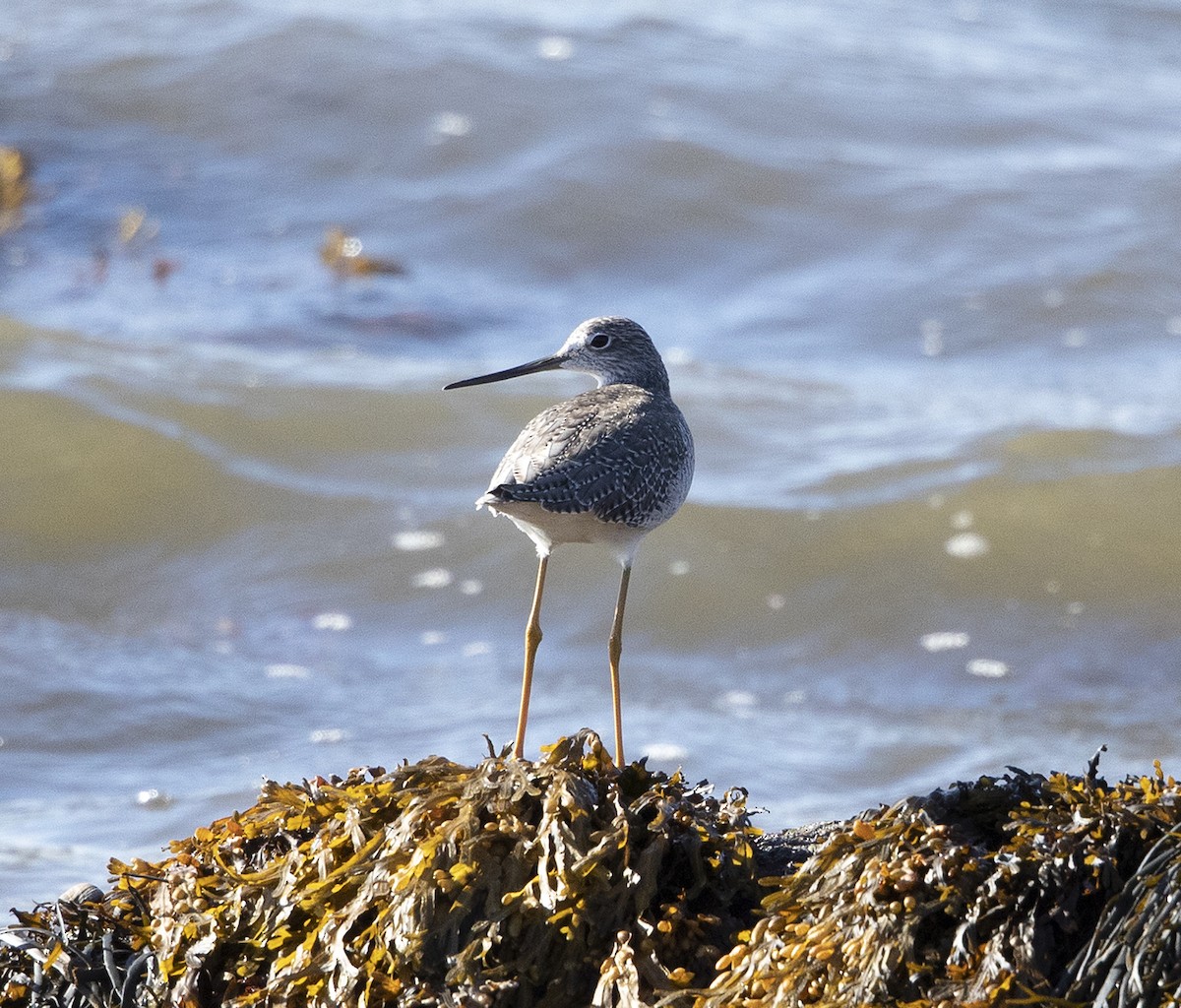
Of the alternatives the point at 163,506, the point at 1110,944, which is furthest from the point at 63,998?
the point at 163,506

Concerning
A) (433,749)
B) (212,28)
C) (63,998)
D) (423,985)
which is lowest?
(433,749)

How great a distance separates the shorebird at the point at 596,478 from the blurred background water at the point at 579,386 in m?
1.85

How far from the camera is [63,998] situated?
11.3 ft

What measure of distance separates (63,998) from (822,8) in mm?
15917

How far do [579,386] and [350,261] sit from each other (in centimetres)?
292

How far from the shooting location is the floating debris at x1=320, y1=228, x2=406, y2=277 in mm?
12523

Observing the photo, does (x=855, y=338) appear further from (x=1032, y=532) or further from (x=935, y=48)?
(x=935, y=48)

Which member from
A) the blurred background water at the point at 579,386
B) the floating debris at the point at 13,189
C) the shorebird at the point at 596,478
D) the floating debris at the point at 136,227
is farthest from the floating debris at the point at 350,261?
the shorebird at the point at 596,478

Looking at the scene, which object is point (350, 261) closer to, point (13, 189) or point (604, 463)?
point (13, 189)

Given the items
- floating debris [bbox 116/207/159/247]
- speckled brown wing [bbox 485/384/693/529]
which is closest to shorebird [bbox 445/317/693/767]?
speckled brown wing [bbox 485/384/693/529]

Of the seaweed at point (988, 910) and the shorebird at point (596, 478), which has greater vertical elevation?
the shorebird at point (596, 478)

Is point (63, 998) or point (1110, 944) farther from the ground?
point (1110, 944)

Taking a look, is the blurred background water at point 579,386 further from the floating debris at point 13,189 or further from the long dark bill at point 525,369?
the long dark bill at point 525,369

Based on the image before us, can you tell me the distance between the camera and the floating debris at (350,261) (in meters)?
12.5
